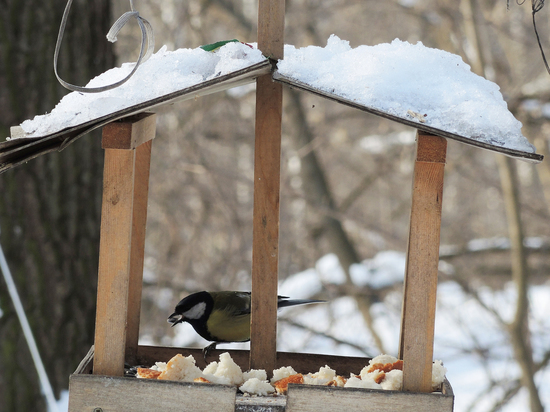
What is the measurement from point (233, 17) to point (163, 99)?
5.42 metres

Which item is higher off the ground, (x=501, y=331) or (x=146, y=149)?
(x=146, y=149)

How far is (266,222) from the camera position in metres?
1.78

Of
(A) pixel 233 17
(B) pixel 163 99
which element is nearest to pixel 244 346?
(A) pixel 233 17

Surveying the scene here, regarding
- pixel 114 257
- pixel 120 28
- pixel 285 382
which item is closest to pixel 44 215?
pixel 114 257

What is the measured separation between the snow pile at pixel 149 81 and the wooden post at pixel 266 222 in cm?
21

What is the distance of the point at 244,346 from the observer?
18.5 feet

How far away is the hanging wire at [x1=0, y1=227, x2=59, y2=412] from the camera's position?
9.01ft

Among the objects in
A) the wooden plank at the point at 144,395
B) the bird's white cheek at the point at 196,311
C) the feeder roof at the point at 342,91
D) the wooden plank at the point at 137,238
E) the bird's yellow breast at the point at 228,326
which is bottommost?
the wooden plank at the point at 144,395

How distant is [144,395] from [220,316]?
0.79 m

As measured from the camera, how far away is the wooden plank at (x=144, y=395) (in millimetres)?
1459

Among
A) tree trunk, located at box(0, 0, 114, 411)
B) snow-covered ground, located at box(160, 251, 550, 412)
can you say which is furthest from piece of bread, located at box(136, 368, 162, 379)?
snow-covered ground, located at box(160, 251, 550, 412)

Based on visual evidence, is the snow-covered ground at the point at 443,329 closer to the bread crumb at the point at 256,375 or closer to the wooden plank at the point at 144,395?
the bread crumb at the point at 256,375

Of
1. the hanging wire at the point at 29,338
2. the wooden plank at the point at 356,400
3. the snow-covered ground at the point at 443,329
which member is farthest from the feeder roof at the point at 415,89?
the snow-covered ground at the point at 443,329

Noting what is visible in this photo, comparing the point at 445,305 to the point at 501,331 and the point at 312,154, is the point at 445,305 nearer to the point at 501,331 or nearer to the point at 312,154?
the point at 501,331
